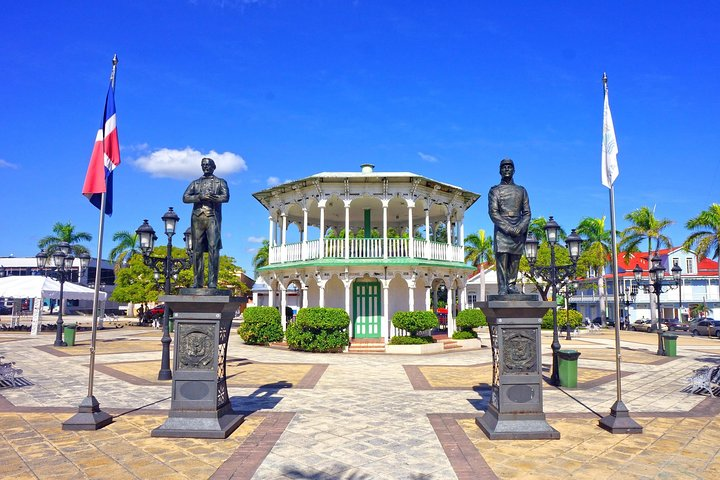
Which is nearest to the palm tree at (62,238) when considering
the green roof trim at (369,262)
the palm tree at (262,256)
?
the palm tree at (262,256)

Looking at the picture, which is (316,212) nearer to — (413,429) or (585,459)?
(413,429)

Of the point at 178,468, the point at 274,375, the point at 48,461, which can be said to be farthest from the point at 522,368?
the point at 274,375

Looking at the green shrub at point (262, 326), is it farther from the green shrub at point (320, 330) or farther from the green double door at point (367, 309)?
the green double door at point (367, 309)

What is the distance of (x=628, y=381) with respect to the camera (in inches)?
511

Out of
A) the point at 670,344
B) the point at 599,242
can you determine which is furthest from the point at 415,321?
the point at 599,242

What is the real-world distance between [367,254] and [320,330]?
4007 millimetres

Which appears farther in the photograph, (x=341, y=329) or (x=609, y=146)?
(x=341, y=329)

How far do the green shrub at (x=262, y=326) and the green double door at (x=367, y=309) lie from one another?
12.0 ft

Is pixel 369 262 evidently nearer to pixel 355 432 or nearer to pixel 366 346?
pixel 366 346

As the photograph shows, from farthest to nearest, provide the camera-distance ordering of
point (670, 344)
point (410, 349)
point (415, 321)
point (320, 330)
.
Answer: point (320, 330) < point (410, 349) < point (415, 321) < point (670, 344)

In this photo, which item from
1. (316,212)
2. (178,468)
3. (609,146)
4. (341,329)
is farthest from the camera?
(316,212)

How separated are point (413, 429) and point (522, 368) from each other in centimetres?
200

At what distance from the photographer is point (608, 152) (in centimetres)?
873

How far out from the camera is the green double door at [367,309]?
22031mm
